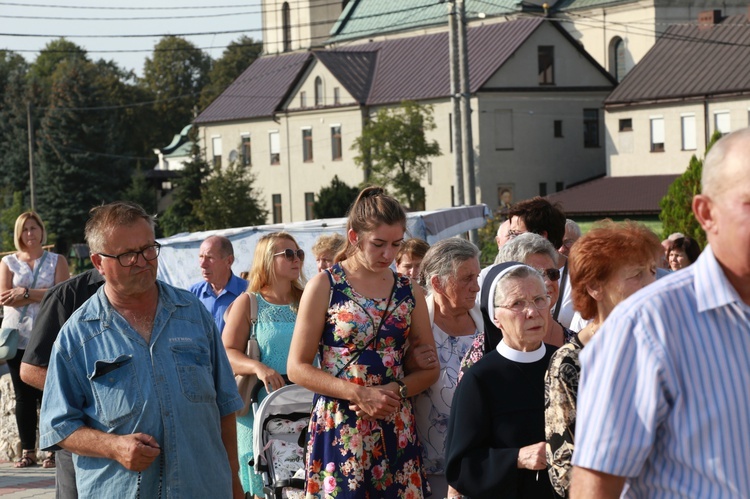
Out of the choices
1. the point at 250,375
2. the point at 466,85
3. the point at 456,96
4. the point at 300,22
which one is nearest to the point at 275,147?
the point at 300,22

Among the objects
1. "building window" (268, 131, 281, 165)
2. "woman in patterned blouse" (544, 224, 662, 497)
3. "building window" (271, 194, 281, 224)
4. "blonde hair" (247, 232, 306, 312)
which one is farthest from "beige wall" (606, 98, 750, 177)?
"woman in patterned blouse" (544, 224, 662, 497)

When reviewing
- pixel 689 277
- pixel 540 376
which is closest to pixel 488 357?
pixel 540 376

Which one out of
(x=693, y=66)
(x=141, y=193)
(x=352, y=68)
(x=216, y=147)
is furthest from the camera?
(x=216, y=147)

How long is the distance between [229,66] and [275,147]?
30.3 m

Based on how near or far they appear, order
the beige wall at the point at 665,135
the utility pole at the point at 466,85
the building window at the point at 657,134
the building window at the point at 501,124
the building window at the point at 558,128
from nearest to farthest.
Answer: the utility pole at the point at 466,85
the beige wall at the point at 665,135
the building window at the point at 657,134
the building window at the point at 501,124
the building window at the point at 558,128

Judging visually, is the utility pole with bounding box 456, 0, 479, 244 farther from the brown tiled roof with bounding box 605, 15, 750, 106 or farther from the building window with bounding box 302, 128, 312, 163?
the building window with bounding box 302, 128, 312, 163

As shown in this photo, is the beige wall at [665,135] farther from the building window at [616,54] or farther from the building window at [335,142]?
the building window at [335,142]

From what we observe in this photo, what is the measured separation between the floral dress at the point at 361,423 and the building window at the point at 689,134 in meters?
52.8

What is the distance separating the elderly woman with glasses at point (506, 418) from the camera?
4.77m

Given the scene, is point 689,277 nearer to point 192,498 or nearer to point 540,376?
point 540,376

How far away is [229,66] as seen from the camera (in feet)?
353

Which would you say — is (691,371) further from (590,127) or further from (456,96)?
(590,127)

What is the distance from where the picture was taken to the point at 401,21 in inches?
3501

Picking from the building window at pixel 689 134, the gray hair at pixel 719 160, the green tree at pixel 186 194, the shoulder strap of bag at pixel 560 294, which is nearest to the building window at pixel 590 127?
the building window at pixel 689 134
